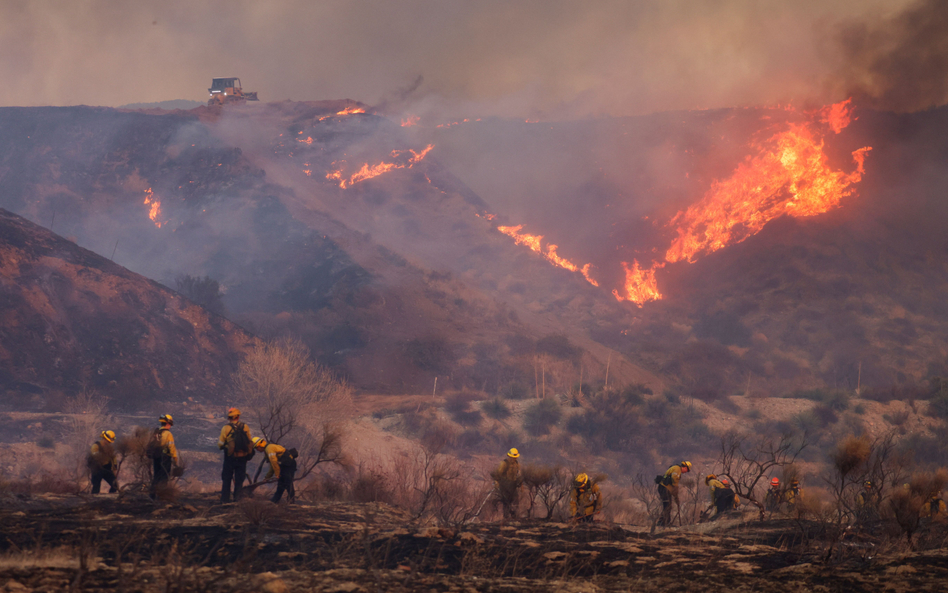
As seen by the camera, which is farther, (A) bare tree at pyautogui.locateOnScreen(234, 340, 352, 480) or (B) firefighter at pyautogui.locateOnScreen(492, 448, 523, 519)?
(A) bare tree at pyautogui.locateOnScreen(234, 340, 352, 480)

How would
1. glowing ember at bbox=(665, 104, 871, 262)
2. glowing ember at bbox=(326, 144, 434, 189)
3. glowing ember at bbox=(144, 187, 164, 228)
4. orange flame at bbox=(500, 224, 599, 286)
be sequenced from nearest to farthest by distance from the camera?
glowing ember at bbox=(144, 187, 164, 228)
glowing ember at bbox=(665, 104, 871, 262)
orange flame at bbox=(500, 224, 599, 286)
glowing ember at bbox=(326, 144, 434, 189)

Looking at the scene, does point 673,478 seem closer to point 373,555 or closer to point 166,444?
point 373,555

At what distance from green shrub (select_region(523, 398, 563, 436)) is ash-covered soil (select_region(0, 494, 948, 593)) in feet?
81.7

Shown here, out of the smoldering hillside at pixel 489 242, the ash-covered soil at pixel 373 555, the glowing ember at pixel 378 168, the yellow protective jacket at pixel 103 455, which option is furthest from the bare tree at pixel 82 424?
the glowing ember at pixel 378 168

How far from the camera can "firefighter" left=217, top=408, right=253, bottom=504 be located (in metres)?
10.3

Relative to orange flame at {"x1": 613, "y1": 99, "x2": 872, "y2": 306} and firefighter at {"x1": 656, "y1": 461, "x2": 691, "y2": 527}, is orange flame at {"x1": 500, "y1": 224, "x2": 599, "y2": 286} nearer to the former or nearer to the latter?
orange flame at {"x1": 613, "y1": 99, "x2": 872, "y2": 306}

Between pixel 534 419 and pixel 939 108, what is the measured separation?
7110cm

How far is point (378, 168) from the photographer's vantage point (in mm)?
82250

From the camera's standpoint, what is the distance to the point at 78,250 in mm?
41250

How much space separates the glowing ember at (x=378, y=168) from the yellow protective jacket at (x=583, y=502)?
6984cm

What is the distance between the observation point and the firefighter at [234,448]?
10.3 m

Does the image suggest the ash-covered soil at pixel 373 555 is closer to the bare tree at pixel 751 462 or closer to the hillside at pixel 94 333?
the bare tree at pixel 751 462

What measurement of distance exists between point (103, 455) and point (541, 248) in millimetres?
70783

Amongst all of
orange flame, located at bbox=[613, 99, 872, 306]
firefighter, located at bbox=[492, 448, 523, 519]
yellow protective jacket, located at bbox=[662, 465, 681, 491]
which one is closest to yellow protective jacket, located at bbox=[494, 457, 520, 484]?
firefighter, located at bbox=[492, 448, 523, 519]
